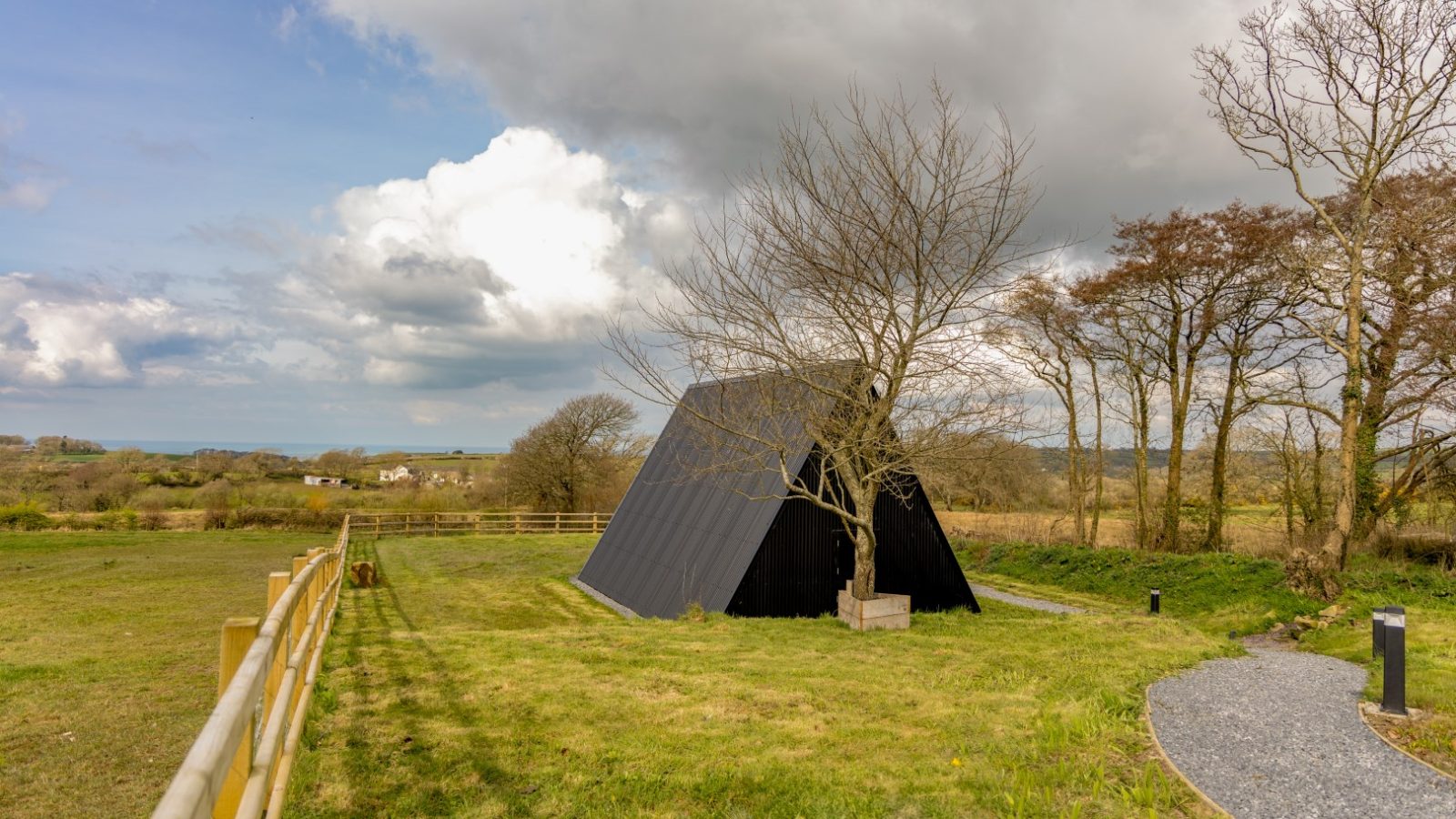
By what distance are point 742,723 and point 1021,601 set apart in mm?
12728

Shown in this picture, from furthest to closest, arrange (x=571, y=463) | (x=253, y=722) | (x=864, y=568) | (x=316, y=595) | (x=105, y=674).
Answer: (x=571, y=463) → (x=864, y=568) → (x=105, y=674) → (x=316, y=595) → (x=253, y=722)

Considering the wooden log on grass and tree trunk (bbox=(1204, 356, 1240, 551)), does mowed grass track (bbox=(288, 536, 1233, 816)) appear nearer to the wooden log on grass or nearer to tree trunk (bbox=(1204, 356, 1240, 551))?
the wooden log on grass

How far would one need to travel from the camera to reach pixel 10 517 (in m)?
28.5

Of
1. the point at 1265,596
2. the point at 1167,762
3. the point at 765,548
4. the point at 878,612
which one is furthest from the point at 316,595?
the point at 1265,596

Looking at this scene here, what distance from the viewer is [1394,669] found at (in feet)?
19.8

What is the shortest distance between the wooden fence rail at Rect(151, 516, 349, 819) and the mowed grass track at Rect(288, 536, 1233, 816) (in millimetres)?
646

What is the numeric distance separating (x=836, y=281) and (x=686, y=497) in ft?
22.4

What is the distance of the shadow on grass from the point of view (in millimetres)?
4156

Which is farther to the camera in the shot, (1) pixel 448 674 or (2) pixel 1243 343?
(2) pixel 1243 343

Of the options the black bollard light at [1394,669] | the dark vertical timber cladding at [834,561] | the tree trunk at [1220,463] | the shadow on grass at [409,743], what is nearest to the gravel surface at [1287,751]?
the black bollard light at [1394,669]

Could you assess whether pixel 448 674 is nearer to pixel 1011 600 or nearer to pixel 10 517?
pixel 1011 600

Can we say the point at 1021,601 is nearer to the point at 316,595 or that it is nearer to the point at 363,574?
the point at 316,595

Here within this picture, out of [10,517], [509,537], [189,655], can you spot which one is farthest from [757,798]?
[10,517]

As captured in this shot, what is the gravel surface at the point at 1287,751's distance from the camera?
14.6 feet
